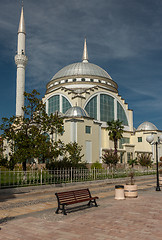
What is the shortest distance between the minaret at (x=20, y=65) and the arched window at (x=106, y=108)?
55.3 feet

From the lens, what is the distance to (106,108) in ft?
178

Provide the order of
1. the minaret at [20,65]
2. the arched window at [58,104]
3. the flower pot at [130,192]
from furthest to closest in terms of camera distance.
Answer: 1. the arched window at [58,104]
2. the minaret at [20,65]
3. the flower pot at [130,192]

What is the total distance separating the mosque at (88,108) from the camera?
42188mm

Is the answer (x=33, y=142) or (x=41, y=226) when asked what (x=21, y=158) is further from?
(x=41, y=226)

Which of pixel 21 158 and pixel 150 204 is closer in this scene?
pixel 150 204

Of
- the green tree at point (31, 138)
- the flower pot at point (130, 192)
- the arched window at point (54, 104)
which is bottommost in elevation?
the flower pot at point (130, 192)

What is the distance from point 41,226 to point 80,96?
43.4m

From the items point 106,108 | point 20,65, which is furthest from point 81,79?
point 20,65

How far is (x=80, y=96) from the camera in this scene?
49750 millimetres

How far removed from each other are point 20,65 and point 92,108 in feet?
54.5

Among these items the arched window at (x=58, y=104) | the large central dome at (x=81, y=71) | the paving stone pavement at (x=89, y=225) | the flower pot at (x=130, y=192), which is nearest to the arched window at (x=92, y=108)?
the arched window at (x=58, y=104)

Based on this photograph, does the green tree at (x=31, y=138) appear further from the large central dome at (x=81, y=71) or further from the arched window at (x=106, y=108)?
the large central dome at (x=81, y=71)

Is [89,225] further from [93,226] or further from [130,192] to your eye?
[130,192]

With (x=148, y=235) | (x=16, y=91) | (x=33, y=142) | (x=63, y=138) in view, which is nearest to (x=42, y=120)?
(x=33, y=142)
